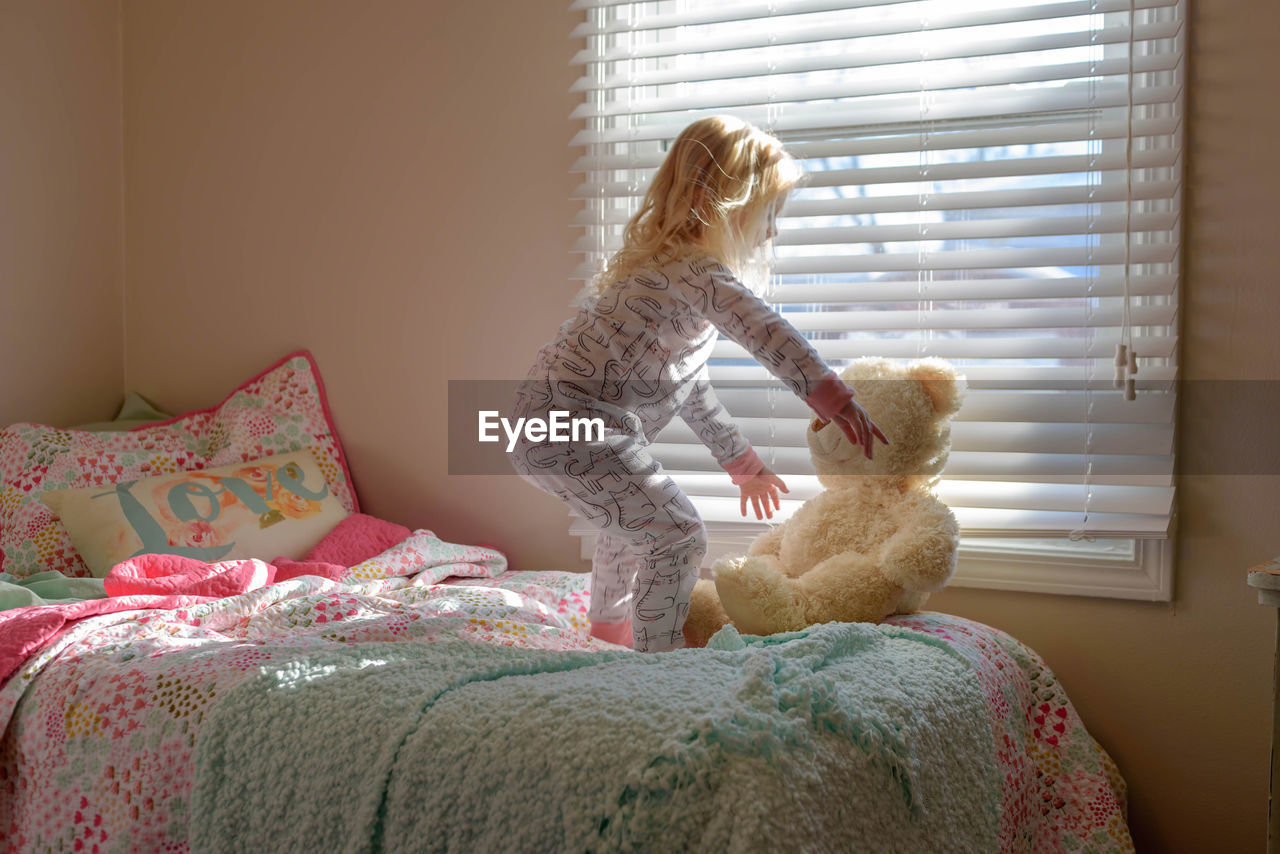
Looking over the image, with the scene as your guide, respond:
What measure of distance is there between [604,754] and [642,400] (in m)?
0.78

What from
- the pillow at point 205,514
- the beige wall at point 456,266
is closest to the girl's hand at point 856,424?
the beige wall at point 456,266

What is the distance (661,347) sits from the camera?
1536 mm

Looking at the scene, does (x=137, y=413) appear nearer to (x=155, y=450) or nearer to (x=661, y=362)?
(x=155, y=450)

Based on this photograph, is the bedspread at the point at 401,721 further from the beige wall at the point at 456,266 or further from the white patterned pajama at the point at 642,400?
the beige wall at the point at 456,266

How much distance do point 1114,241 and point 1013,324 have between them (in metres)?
0.21

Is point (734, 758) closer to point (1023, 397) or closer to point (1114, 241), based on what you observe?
point (1023, 397)

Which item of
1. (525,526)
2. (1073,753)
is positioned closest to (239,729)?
(525,526)

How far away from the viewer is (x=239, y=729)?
3.35ft

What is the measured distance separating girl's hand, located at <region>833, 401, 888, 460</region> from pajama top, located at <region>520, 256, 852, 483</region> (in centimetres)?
2

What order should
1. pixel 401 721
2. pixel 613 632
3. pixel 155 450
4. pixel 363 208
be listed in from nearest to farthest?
pixel 401 721 → pixel 613 632 → pixel 155 450 → pixel 363 208

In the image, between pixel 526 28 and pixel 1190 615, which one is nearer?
pixel 1190 615

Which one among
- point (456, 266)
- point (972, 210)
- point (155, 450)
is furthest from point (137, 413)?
point (972, 210)

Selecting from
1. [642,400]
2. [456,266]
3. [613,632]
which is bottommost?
[613,632]

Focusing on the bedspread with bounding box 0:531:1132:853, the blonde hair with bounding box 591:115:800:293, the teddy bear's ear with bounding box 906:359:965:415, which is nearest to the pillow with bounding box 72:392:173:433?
the bedspread with bounding box 0:531:1132:853
